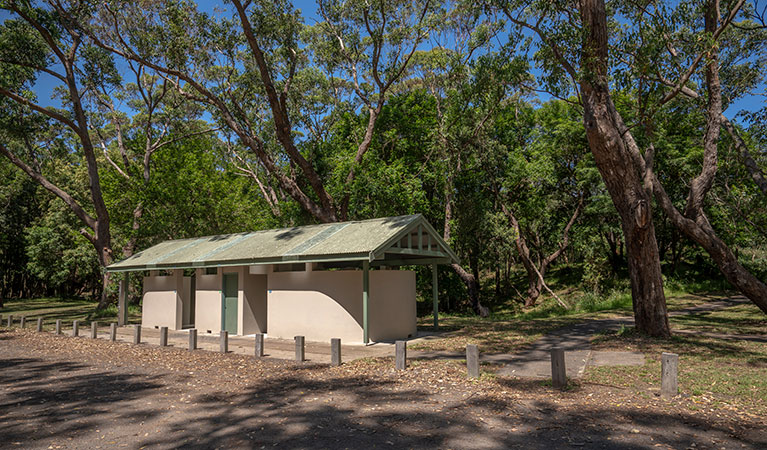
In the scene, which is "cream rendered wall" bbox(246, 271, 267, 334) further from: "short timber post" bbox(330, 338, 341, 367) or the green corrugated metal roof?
"short timber post" bbox(330, 338, 341, 367)

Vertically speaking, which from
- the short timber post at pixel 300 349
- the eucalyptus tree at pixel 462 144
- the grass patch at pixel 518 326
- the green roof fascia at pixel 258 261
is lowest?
the grass patch at pixel 518 326

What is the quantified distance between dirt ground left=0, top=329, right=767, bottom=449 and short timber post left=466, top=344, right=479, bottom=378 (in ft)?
0.62

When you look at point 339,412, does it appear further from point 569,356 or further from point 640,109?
point 640,109

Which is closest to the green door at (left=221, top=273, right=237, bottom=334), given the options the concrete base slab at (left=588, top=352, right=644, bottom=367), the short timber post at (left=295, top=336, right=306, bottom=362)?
the short timber post at (left=295, top=336, right=306, bottom=362)

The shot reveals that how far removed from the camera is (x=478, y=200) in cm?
2584

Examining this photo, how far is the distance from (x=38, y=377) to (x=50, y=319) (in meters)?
17.0

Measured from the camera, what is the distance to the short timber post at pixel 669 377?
662cm

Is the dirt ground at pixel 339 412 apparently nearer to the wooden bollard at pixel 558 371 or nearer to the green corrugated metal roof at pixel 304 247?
the wooden bollard at pixel 558 371

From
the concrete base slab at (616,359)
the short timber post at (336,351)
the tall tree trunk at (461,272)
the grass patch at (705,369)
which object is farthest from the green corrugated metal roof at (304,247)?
the tall tree trunk at (461,272)

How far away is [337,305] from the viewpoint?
12.9 meters

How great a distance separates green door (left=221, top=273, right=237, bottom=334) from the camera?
15.3 metres

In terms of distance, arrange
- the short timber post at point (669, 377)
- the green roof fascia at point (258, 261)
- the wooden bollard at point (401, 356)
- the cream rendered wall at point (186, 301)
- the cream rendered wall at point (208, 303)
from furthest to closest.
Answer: the cream rendered wall at point (186, 301), the cream rendered wall at point (208, 303), the green roof fascia at point (258, 261), the wooden bollard at point (401, 356), the short timber post at point (669, 377)

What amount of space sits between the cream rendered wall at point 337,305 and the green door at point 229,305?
5.61ft

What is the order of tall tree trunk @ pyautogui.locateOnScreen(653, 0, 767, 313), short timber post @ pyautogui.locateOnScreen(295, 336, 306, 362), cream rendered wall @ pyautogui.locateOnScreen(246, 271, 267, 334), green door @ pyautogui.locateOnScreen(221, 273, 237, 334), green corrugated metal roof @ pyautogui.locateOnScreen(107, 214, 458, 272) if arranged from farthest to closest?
green door @ pyautogui.locateOnScreen(221, 273, 237, 334) → cream rendered wall @ pyautogui.locateOnScreen(246, 271, 267, 334) → tall tree trunk @ pyautogui.locateOnScreen(653, 0, 767, 313) → green corrugated metal roof @ pyautogui.locateOnScreen(107, 214, 458, 272) → short timber post @ pyautogui.locateOnScreen(295, 336, 306, 362)
